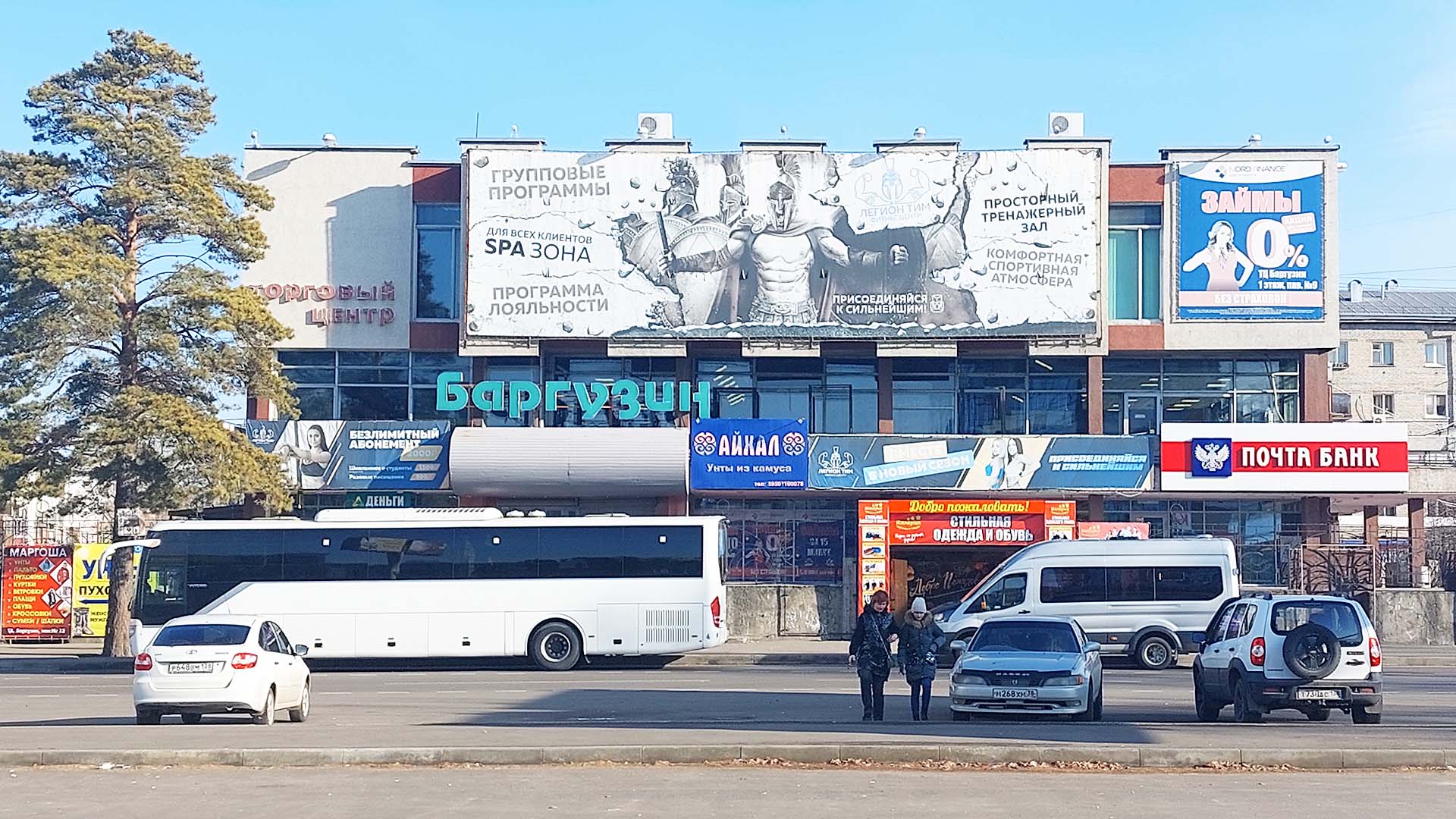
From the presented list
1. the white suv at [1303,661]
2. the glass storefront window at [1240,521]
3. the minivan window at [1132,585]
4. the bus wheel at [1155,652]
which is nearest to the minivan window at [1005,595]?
the minivan window at [1132,585]

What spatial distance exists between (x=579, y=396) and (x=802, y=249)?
7.92m

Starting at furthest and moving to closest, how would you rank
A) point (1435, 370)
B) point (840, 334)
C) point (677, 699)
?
point (1435, 370) → point (840, 334) → point (677, 699)

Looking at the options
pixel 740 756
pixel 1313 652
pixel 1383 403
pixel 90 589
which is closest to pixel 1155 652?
pixel 1313 652

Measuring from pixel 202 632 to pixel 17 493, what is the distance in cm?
1819

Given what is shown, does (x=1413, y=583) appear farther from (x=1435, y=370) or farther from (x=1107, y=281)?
(x=1435, y=370)

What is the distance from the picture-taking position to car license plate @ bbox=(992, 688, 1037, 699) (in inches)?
799

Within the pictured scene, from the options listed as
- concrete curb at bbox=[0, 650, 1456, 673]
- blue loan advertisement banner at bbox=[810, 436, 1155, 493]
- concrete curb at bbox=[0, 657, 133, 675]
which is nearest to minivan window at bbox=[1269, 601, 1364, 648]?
concrete curb at bbox=[0, 650, 1456, 673]

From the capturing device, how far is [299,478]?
4566 centimetres

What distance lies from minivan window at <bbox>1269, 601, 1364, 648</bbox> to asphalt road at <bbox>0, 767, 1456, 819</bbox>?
16.9ft

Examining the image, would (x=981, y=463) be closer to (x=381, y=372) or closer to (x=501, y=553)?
(x=501, y=553)

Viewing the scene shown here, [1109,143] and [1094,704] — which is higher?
[1109,143]

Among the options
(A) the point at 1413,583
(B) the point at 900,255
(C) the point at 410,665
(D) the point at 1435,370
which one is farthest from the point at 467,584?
(D) the point at 1435,370

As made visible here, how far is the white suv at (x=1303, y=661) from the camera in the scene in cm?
1955

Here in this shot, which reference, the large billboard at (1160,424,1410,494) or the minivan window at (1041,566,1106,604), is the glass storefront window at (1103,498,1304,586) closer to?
the large billboard at (1160,424,1410,494)
